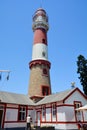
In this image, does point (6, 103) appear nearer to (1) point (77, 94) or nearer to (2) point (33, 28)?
(1) point (77, 94)

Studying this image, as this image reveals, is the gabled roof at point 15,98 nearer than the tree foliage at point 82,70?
Yes

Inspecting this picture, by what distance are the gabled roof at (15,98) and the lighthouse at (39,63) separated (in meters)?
1.20

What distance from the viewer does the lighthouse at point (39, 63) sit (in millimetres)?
27219

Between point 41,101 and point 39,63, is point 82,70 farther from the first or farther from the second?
point 41,101

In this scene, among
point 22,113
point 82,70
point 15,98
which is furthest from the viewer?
point 82,70

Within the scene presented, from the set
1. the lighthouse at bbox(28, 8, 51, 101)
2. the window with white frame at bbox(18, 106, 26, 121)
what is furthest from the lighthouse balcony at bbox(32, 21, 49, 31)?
the window with white frame at bbox(18, 106, 26, 121)

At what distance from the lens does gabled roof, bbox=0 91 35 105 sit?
75.1ft

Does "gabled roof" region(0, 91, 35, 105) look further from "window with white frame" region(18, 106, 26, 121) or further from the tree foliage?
the tree foliage

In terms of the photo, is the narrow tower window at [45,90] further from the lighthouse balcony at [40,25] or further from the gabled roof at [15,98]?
the lighthouse balcony at [40,25]

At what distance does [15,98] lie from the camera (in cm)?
2488

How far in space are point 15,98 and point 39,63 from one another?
24.4 ft

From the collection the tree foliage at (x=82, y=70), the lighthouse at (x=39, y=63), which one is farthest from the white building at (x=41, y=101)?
the tree foliage at (x=82, y=70)

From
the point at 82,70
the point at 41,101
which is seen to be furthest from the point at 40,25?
the point at 41,101

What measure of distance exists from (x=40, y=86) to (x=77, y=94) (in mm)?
7419
